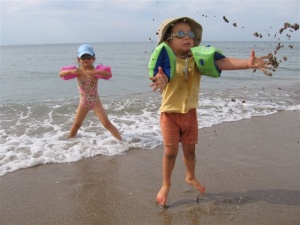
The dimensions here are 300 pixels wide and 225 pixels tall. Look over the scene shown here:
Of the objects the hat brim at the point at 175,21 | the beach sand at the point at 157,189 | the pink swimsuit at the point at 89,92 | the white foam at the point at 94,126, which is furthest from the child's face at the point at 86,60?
the hat brim at the point at 175,21

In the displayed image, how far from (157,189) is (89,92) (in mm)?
2470

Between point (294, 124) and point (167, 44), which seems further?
point (294, 124)

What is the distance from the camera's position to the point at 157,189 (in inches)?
149

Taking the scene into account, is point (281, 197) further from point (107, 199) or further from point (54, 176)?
point (54, 176)

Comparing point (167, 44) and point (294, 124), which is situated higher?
point (167, 44)

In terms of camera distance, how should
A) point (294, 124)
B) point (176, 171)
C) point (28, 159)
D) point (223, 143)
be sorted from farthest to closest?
1. point (294, 124)
2. point (223, 143)
3. point (28, 159)
4. point (176, 171)

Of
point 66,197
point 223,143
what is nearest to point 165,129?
point 66,197

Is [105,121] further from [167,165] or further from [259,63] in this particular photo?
[259,63]

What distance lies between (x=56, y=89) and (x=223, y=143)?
27.4 feet

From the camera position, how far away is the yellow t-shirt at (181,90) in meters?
3.10

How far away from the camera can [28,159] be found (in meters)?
4.84

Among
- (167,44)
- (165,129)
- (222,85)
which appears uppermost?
(167,44)

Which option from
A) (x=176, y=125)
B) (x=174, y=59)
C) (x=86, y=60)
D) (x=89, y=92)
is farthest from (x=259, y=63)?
(x=89, y=92)

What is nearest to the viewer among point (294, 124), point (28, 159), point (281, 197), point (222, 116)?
point (281, 197)
